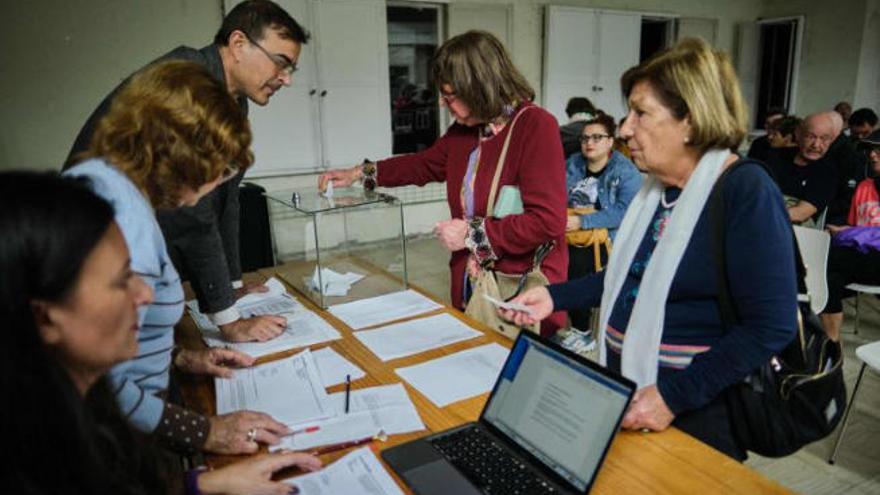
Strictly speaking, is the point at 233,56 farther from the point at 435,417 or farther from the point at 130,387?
the point at 435,417

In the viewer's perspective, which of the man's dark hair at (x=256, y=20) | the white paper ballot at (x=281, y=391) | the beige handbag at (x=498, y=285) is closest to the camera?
the white paper ballot at (x=281, y=391)

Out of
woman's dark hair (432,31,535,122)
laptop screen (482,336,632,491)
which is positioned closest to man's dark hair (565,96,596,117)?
woman's dark hair (432,31,535,122)

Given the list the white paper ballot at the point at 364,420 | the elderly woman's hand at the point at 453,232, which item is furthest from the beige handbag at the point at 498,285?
the white paper ballot at the point at 364,420

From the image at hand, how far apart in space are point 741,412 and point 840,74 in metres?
7.71

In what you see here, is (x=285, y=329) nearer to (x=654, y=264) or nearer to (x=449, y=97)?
(x=449, y=97)

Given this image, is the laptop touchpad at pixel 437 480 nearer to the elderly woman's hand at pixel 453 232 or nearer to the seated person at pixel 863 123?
the elderly woman's hand at pixel 453 232

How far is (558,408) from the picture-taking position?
3.26 feet

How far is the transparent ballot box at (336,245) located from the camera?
6.43ft

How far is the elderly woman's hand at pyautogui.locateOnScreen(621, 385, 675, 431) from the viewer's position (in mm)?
1110

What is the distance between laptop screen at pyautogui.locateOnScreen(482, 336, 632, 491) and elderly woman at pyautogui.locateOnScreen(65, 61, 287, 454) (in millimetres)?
444

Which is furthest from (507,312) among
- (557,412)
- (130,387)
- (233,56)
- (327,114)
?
(327,114)

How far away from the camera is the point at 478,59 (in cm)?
168

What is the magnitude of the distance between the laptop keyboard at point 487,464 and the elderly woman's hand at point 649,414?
0.78ft

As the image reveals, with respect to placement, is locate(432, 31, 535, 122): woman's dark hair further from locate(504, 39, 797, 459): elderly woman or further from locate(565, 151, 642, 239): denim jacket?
locate(565, 151, 642, 239): denim jacket
